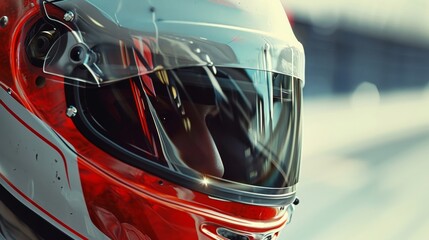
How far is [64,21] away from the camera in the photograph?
3.04 ft

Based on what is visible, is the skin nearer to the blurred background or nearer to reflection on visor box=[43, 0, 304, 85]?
reflection on visor box=[43, 0, 304, 85]

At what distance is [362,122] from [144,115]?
172 centimetres

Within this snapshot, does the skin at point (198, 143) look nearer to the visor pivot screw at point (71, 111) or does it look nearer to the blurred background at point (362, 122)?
the visor pivot screw at point (71, 111)

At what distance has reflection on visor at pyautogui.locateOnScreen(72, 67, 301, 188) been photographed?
36.9 inches

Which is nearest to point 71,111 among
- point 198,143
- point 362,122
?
point 198,143

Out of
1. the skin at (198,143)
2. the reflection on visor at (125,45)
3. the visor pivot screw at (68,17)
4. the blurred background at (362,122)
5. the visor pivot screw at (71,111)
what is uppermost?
the visor pivot screw at (68,17)

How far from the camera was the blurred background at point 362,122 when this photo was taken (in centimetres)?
196

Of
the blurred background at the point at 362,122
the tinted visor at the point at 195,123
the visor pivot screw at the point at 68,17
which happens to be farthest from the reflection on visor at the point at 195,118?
the blurred background at the point at 362,122

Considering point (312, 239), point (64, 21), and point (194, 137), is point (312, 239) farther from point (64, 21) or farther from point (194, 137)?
point (64, 21)

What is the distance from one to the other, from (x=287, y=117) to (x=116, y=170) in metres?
0.36

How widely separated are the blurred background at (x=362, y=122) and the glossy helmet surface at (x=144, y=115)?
80 centimetres

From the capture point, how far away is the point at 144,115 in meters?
0.95

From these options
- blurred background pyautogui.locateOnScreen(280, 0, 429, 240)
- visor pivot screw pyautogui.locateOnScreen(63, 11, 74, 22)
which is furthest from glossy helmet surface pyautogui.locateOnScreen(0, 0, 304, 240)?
blurred background pyautogui.locateOnScreen(280, 0, 429, 240)

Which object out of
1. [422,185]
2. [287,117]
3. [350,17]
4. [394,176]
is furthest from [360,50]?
[287,117]
